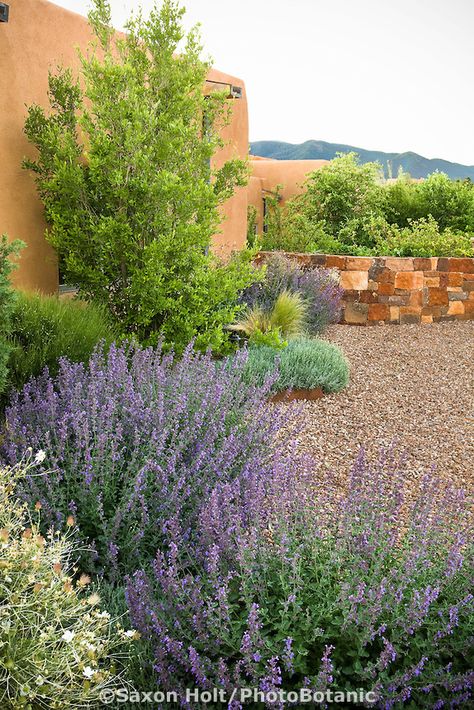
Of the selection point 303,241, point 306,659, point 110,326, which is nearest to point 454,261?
point 303,241

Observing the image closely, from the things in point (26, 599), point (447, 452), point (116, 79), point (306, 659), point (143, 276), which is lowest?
point (447, 452)

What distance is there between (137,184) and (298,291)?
3.23 metres

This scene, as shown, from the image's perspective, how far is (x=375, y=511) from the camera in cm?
241

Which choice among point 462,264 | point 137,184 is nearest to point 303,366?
A: point 137,184

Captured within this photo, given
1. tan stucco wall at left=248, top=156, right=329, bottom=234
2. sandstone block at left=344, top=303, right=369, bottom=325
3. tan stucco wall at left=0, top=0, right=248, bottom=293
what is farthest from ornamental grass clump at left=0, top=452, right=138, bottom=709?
tan stucco wall at left=248, top=156, right=329, bottom=234

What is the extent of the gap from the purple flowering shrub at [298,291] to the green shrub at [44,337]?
3.30m

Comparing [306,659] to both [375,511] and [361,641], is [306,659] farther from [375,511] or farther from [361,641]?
[375,511]

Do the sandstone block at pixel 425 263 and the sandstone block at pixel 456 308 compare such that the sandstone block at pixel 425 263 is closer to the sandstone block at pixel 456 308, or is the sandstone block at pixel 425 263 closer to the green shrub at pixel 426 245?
the green shrub at pixel 426 245

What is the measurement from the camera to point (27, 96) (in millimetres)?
5824

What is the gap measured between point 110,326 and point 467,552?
369cm

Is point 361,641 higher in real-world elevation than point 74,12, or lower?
lower

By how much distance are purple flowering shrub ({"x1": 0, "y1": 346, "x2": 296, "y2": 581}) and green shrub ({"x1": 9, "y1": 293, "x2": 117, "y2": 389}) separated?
20.8 inches

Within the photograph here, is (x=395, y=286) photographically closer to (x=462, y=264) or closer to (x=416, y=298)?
(x=416, y=298)

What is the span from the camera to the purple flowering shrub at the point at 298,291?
812cm
